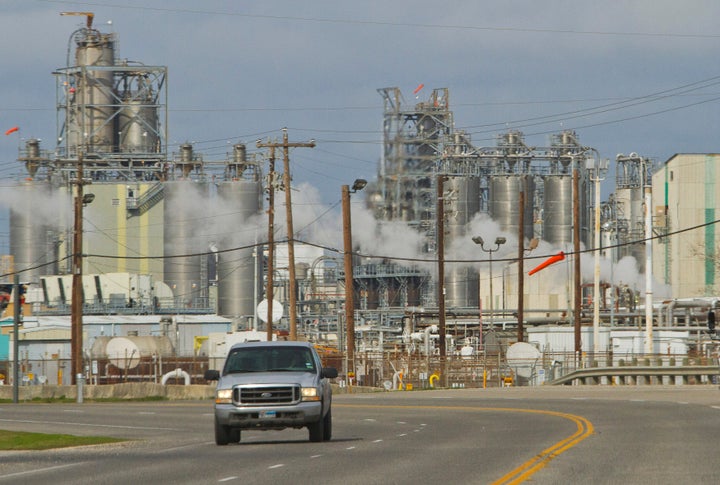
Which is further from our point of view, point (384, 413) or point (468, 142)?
point (468, 142)

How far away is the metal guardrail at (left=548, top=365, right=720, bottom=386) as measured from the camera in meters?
52.5

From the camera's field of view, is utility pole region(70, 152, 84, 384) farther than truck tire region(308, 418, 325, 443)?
Yes

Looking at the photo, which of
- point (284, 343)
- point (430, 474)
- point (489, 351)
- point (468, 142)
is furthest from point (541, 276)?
point (430, 474)

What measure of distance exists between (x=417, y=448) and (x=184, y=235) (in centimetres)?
9885

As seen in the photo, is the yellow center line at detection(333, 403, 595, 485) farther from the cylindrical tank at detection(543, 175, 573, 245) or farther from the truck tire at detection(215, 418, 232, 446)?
the cylindrical tank at detection(543, 175, 573, 245)

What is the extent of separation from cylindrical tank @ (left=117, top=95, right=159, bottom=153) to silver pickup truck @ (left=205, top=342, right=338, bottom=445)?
101 m

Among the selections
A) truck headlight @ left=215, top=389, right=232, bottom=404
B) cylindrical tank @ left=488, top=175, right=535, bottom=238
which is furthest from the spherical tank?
truck headlight @ left=215, top=389, right=232, bottom=404

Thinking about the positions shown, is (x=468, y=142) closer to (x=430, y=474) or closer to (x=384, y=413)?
(x=384, y=413)

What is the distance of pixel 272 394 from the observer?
2191 centimetres

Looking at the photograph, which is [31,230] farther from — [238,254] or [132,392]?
[132,392]

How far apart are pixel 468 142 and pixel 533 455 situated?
10260 centimetres

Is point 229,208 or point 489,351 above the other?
point 229,208

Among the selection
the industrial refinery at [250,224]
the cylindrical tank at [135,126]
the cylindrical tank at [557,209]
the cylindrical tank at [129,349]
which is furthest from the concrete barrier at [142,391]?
the cylindrical tank at [557,209]

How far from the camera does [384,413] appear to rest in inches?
1411
